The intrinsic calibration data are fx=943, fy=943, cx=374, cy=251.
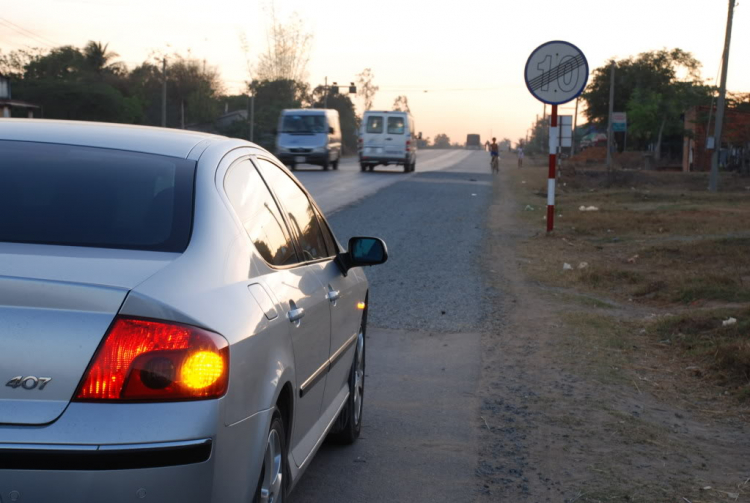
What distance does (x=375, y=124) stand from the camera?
3881 cm

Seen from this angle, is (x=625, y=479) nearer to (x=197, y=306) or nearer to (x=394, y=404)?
(x=394, y=404)

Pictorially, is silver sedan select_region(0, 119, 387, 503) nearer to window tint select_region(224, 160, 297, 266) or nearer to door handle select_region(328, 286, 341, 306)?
window tint select_region(224, 160, 297, 266)

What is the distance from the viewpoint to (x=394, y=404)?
19.3 ft

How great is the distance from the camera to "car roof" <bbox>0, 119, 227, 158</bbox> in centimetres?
349

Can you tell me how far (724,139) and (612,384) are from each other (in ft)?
162

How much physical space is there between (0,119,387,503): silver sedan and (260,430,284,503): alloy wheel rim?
0.01 meters

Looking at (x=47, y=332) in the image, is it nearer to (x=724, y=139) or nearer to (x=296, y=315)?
(x=296, y=315)

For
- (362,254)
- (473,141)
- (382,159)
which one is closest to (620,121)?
(382,159)

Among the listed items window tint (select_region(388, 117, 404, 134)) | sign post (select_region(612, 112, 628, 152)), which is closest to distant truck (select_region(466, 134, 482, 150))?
sign post (select_region(612, 112, 628, 152))

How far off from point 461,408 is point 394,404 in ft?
1.43

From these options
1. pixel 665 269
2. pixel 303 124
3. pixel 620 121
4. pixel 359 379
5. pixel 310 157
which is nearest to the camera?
pixel 359 379

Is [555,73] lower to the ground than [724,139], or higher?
higher

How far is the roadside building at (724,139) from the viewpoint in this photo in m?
48.7

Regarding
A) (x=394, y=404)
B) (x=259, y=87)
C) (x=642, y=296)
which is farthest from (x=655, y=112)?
(x=394, y=404)
